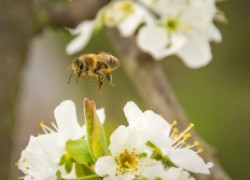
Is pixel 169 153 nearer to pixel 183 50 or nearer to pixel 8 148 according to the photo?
pixel 8 148

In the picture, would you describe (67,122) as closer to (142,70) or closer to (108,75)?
(108,75)

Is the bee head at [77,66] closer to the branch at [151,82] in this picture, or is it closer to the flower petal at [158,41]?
the branch at [151,82]

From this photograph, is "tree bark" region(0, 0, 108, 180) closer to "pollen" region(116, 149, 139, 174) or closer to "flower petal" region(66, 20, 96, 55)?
"flower petal" region(66, 20, 96, 55)

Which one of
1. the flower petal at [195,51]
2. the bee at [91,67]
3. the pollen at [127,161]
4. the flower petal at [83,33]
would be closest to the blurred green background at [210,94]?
the flower petal at [83,33]

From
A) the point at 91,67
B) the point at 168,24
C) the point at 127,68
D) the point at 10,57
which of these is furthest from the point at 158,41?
the point at 91,67

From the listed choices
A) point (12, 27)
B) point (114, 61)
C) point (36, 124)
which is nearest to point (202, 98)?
point (36, 124)
